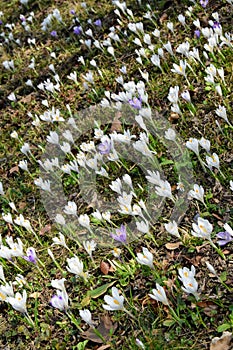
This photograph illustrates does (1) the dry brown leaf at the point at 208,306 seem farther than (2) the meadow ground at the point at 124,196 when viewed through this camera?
No

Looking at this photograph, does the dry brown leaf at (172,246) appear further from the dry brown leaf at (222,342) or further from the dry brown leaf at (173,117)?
the dry brown leaf at (173,117)

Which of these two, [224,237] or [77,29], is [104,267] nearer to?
[224,237]

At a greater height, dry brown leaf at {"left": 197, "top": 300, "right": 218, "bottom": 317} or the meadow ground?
the meadow ground

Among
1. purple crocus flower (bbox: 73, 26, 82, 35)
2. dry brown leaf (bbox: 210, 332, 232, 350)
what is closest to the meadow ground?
dry brown leaf (bbox: 210, 332, 232, 350)

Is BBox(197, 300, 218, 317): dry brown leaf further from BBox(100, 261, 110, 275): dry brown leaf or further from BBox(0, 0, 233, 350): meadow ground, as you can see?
BBox(100, 261, 110, 275): dry brown leaf

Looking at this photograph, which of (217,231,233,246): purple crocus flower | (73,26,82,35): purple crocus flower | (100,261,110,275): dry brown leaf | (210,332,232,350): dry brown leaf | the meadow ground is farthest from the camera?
(73,26,82,35): purple crocus flower

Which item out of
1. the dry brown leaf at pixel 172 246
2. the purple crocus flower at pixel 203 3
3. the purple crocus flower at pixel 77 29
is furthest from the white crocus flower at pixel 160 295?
the purple crocus flower at pixel 77 29

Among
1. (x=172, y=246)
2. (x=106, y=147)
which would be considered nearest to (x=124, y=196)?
(x=172, y=246)

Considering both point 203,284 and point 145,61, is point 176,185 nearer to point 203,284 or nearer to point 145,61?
point 203,284
